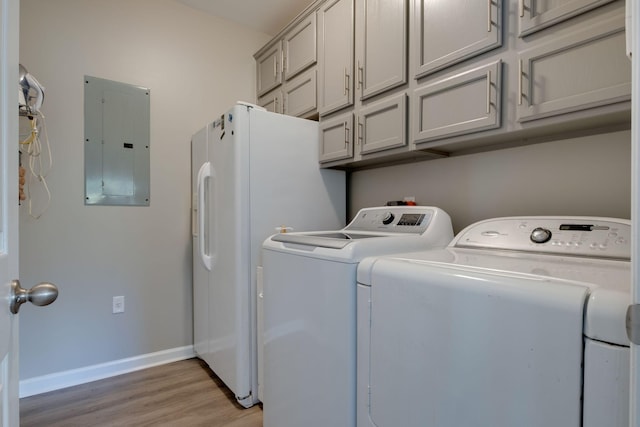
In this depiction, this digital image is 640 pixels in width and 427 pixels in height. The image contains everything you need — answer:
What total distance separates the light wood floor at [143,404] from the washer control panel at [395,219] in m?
1.20

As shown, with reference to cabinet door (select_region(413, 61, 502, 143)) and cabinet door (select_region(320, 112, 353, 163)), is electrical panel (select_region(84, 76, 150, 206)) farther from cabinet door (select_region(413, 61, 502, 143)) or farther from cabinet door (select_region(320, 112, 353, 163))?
cabinet door (select_region(413, 61, 502, 143))

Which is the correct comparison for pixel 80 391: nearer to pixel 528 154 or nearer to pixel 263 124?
pixel 263 124

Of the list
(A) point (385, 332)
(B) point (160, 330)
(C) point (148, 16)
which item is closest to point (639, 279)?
(A) point (385, 332)

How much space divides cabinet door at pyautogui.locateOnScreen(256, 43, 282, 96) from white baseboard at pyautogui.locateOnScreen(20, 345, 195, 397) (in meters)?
2.11

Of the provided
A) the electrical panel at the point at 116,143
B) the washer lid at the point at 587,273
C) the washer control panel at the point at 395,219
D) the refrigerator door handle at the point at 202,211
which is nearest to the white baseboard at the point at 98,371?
the refrigerator door handle at the point at 202,211

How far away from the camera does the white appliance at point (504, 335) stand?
1.98 ft

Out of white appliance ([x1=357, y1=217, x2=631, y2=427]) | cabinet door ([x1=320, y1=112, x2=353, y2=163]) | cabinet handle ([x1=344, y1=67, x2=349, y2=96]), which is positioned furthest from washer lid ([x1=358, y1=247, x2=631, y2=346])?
cabinet handle ([x1=344, y1=67, x2=349, y2=96])

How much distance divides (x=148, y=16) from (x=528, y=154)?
2600 mm

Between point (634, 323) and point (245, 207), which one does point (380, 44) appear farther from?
point (634, 323)

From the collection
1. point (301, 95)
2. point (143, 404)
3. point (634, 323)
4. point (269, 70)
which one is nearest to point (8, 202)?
point (634, 323)

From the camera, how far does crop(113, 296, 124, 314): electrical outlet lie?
2.27m

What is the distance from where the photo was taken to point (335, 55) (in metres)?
1.97

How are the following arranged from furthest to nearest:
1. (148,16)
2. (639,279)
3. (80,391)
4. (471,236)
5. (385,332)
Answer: (148,16) → (80,391) → (471,236) → (385,332) → (639,279)

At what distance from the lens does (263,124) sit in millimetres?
1904
